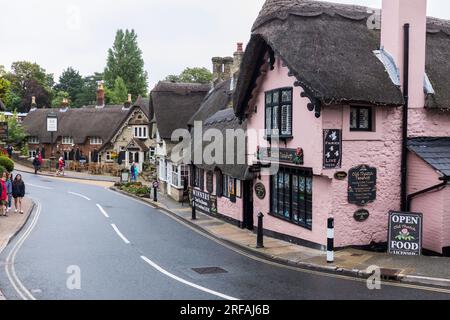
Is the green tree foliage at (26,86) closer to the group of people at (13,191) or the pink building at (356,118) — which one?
the group of people at (13,191)

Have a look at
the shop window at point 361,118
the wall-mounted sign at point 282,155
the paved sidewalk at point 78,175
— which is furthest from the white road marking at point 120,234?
the paved sidewalk at point 78,175

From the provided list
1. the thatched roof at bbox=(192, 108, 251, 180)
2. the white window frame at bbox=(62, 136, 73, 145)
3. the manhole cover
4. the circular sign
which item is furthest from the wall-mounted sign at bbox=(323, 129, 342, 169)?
the white window frame at bbox=(62, 136, 73, 145)

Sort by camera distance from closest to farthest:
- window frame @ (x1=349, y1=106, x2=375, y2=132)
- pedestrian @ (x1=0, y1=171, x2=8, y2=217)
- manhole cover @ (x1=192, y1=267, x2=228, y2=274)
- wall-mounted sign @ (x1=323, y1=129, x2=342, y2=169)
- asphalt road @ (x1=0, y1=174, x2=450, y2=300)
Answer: asphalt road @ (x1=0, y1=174, x2=450, y2=300) < manhole cover @ (x1=192, y1=267, x2=228, y2=274) < wall-mounted sign @ (x1=323, y1=129, x2=342, y2=169) < window frame @ (x1=349, y1=106, x2=375, y2=132) < pedestrian @ (x1=0, y1=171, x2=8, y2=217)

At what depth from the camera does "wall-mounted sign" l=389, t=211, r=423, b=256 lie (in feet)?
45.0

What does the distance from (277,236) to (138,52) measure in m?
77.0

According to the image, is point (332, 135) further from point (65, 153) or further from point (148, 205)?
point (65, 153)

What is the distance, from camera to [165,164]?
35.7 m

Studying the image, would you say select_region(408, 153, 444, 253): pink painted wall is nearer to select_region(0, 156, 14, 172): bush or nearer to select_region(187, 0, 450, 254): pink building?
select_region(187, 0, 450, 254): pink building

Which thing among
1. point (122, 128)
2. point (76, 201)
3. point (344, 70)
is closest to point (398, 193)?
point (344, 70)

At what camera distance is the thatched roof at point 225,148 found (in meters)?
20.1

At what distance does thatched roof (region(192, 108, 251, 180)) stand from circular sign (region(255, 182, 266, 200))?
499 millimetres

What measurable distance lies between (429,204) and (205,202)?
41.3ft

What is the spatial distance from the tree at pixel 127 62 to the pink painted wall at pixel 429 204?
7707 cm

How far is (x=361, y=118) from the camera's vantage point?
606 inches
